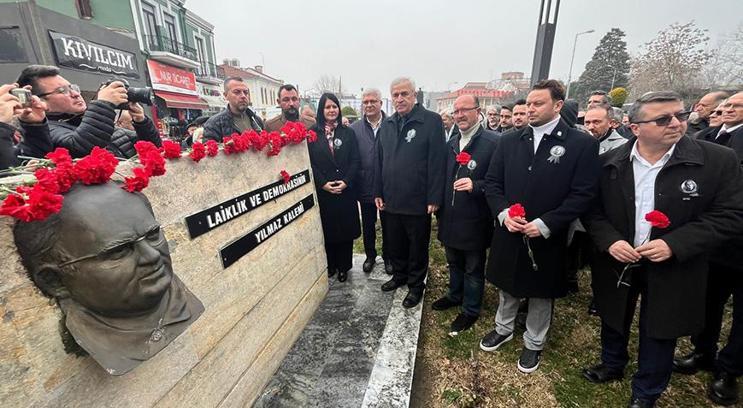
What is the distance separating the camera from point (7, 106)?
1.51 m

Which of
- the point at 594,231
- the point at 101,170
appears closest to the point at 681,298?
the point at 594,231

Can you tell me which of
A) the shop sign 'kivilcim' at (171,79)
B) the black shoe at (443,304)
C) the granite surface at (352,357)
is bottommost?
the black shoe at (443,304)

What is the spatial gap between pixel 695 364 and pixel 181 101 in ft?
74.4

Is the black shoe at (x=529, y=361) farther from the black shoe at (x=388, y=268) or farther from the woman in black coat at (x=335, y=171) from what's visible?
the woman in black coat at (x=335, y=171)

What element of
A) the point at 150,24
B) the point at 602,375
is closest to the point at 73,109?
the point at 602,375

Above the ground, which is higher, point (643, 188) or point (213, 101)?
point (213, 101)

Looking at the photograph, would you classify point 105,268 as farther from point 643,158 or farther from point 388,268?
point 388,268

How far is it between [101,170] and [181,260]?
0.68 meters

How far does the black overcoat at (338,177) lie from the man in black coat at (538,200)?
1.60m

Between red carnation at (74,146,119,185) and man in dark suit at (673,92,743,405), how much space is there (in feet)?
11.7

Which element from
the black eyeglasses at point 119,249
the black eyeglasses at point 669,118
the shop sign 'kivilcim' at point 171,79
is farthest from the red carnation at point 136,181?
the shop sign 'kivilcim' at point 171,79

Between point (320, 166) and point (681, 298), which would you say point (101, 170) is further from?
point (681, 298)

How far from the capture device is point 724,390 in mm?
2318

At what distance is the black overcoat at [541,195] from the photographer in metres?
2.32
